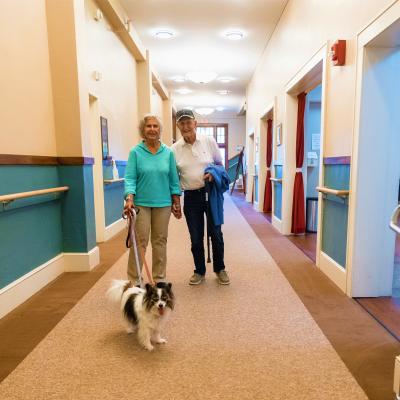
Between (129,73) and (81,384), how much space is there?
5.76 m

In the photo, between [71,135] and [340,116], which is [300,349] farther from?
[71,135]

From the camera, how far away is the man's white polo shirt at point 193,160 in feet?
8.73

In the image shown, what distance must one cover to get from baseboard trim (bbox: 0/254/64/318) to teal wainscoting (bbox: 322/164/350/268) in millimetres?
2644

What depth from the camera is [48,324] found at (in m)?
2.15

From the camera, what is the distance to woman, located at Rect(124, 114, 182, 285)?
91.7 inches

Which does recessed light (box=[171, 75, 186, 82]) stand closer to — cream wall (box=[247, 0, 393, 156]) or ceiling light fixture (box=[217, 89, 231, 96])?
ceiling light fixture (box=[217, 89, 231, 96])

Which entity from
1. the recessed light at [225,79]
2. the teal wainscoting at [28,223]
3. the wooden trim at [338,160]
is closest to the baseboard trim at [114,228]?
the teal wainscoting at [28,223]

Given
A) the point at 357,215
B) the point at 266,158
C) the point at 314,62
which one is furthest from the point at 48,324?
the point at 266,158

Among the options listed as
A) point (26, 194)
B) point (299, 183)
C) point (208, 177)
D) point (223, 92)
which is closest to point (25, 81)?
point (26, 194)

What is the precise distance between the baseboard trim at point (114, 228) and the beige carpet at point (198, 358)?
208 centimetres

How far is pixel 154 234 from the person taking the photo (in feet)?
8.21

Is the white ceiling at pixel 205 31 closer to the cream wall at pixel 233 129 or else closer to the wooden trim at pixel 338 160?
the wooden trim at pixel 338 160

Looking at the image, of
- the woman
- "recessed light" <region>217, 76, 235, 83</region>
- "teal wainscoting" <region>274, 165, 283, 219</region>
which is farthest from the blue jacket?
"recessed light" <region>217, 76, 235, 83</region>

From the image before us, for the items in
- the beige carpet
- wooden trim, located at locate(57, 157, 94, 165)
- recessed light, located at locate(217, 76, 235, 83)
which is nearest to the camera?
the beige carpet
